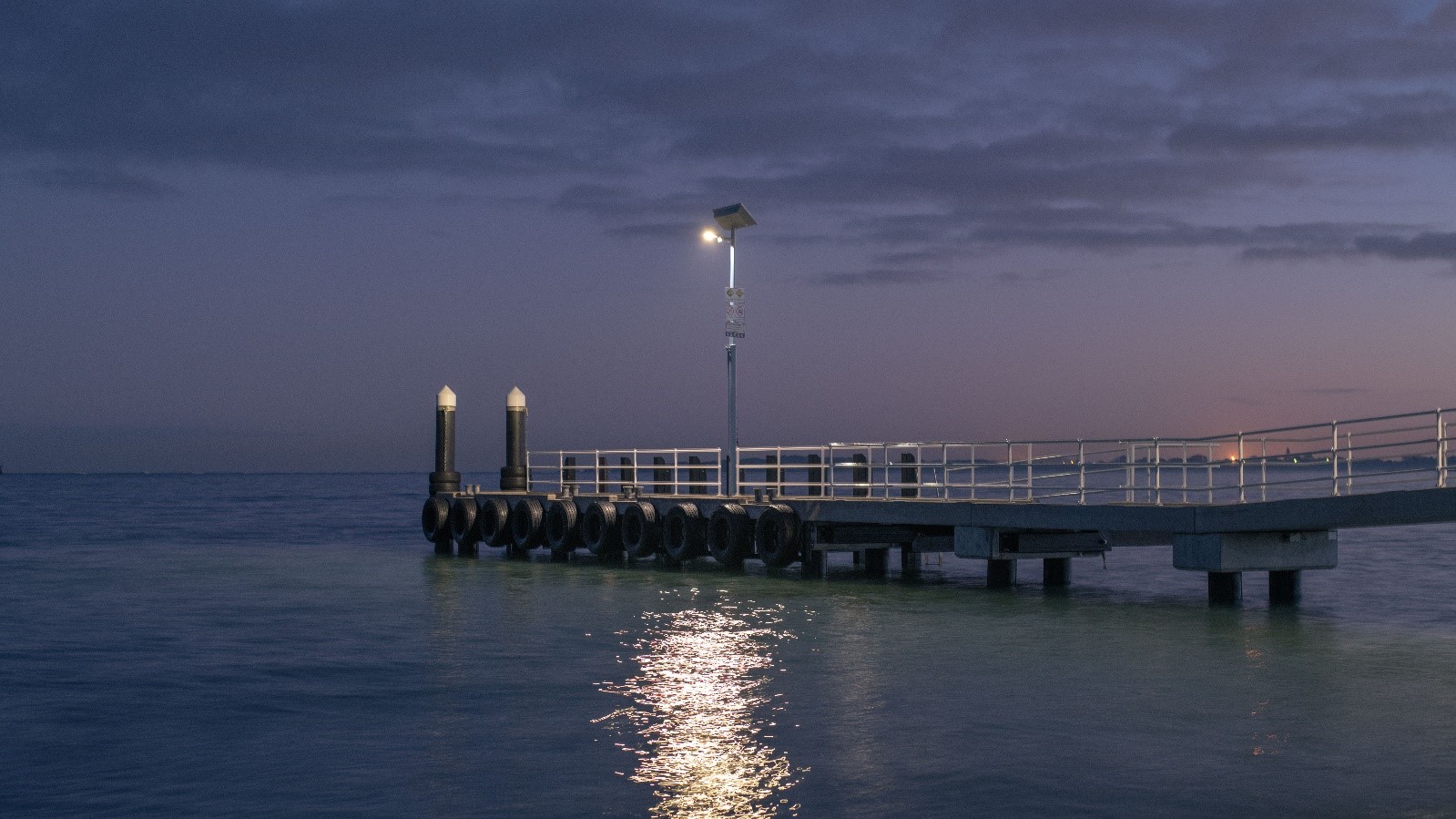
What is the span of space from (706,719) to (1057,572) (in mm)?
15952

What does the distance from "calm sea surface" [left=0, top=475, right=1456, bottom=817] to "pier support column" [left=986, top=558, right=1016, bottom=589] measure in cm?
31

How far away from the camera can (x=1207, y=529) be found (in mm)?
23062

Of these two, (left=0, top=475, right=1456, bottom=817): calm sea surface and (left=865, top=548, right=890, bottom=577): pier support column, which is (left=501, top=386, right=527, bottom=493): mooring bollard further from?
(left=865, top=548, right=890, bottom=577): pier support column

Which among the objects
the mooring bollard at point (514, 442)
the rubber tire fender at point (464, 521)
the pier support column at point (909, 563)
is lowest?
the pier support column at point (909, 563)

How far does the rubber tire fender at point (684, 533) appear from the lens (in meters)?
31.4

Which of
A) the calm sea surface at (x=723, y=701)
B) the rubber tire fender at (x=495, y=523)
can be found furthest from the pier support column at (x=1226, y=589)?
the rubber tire fender at (x=495, y=523)

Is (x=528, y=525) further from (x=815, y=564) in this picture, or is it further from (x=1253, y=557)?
(x=1253, y=557)

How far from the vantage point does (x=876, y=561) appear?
1270 inches

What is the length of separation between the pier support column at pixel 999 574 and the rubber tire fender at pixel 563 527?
11.3 m

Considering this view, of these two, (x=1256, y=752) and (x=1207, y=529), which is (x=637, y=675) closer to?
(x=1256, y=752)

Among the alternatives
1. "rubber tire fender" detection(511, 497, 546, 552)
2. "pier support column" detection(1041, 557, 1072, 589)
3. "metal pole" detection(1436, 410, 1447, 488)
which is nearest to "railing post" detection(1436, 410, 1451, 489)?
"metal pole" detection(1436, 410, 1447, 488)

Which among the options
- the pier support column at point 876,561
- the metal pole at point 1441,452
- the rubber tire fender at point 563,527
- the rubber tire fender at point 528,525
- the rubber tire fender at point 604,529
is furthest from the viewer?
the rubber tire fender at point 528,525

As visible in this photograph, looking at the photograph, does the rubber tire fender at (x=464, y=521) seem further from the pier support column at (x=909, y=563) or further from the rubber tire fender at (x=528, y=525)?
the pier support column at (x=909, y=563)

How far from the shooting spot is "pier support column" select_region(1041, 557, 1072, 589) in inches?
1111
